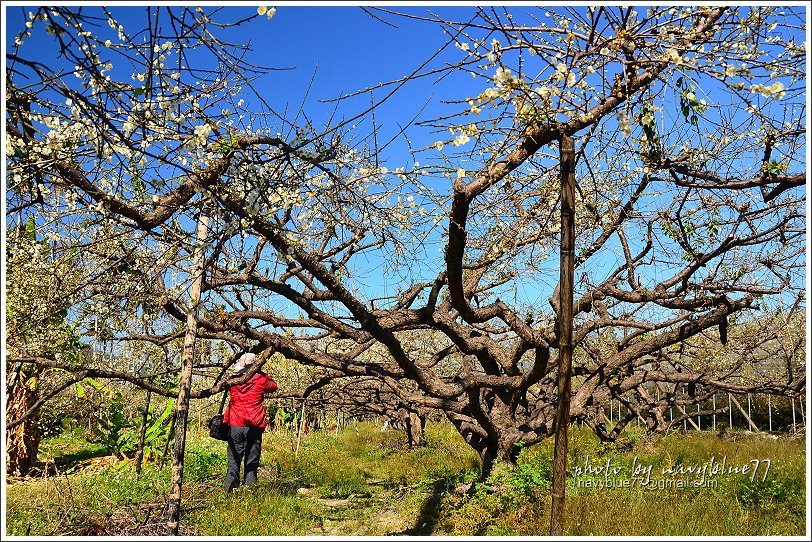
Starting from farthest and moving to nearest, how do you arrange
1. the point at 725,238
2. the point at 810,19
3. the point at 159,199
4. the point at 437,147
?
the point at 725,238
the point at 159,199
the point at 437,147
the point at 810,19

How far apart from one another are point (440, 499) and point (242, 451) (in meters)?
2.64

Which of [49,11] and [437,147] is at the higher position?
[49,11]

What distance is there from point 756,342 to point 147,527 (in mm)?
7352

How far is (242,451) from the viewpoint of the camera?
774cm

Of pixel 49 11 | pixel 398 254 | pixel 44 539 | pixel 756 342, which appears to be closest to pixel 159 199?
pixel 49 11

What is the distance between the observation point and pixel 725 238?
4.93 metres

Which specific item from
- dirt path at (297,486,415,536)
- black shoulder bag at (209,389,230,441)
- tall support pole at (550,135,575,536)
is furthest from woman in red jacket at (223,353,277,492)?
tall support pole at (550,135,575,536)

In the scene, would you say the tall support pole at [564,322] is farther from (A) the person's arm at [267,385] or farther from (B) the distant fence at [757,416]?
(B) the distant fence at [757,416]

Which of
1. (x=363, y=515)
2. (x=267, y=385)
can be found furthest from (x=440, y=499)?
(x=267, y=385)

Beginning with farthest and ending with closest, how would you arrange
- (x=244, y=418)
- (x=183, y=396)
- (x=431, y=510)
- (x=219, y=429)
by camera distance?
1. (x=219, y=429)
2. (x=244, y=418)
3. (x=431, y=510)
4. (x=183, y=396)

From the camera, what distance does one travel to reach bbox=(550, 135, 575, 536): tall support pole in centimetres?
276

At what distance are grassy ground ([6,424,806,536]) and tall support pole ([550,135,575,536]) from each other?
95.8 inches

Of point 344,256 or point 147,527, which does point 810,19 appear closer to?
point 344,256

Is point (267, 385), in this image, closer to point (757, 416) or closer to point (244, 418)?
point (244, 418)
